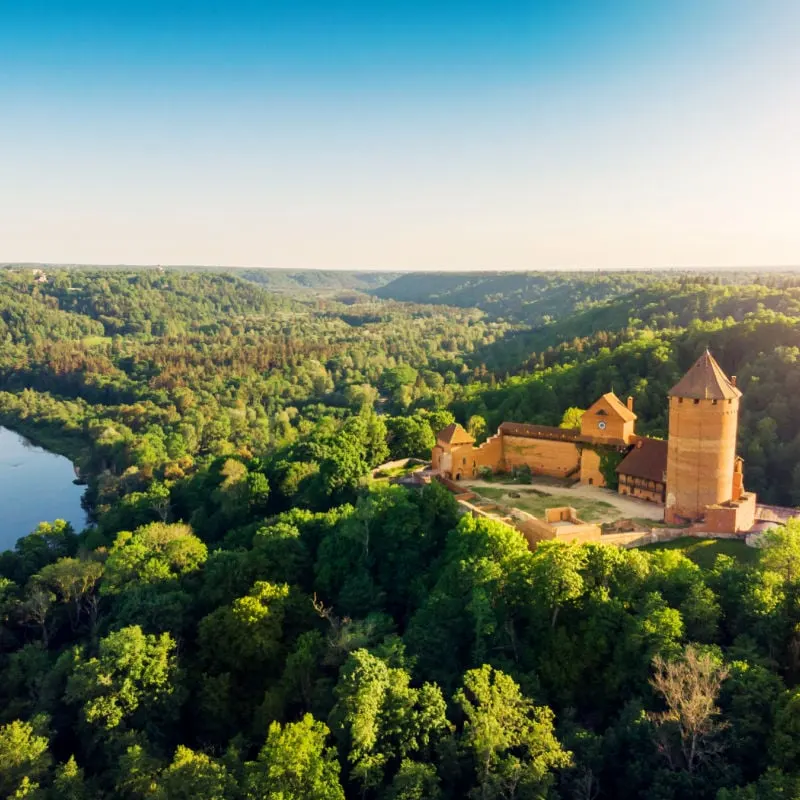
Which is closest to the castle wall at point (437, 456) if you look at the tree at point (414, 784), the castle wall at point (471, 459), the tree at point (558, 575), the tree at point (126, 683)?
the castle wall at point (471, 459)

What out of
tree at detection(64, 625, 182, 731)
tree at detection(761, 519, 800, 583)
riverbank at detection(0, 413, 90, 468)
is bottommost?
riverbank at detection(0, 413, 90, 468)

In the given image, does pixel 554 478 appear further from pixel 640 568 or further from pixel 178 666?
pixel 178 666

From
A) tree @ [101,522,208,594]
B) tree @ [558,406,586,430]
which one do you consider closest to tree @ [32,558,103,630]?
tree @ [101,522,208,594]

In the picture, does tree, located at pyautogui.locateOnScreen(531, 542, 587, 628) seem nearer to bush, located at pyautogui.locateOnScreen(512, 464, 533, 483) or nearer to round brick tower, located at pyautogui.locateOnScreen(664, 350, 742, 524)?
round brick tower, located at pyautogui.locateOnScreen(664, 350, 742, 524)

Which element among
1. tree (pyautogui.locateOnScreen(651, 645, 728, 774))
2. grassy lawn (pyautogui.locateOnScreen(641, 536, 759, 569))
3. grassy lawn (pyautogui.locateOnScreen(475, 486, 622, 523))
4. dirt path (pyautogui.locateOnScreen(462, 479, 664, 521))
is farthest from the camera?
dirt path (pyautogui.locateOnScreen(462, 479, 664, 521))

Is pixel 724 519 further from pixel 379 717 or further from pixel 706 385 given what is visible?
pixel 379 717

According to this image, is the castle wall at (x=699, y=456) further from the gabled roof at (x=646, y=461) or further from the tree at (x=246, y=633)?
the tree at (x=246, y=633)
